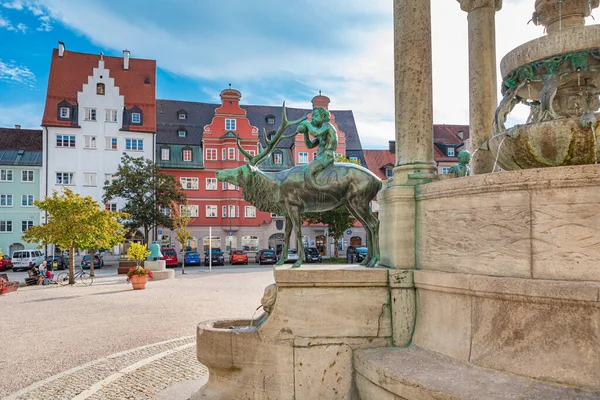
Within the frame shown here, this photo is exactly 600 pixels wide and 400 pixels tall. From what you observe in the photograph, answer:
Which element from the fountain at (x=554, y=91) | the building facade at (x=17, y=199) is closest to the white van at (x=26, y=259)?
the building facade at (x=17, y=199)

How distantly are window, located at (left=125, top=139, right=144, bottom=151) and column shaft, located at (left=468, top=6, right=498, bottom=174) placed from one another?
143 feet

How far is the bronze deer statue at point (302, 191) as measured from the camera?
18.2 feet

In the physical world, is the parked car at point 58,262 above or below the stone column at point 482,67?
below

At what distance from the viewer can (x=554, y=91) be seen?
5.17m

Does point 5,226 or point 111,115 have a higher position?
point 111,115

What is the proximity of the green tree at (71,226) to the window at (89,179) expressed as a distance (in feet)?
72.6

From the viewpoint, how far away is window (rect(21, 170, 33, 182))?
153 ft

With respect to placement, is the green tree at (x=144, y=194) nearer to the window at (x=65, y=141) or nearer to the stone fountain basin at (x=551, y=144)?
the window at (x=65, y=141)

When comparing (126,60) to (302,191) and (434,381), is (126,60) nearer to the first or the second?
(302,191)

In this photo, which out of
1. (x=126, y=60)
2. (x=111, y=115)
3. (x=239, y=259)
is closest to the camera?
(x=239, y=259)

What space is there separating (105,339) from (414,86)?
786 cm

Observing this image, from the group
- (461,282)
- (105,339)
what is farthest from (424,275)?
(105,339)

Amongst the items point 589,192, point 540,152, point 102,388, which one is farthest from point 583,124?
point 102,388

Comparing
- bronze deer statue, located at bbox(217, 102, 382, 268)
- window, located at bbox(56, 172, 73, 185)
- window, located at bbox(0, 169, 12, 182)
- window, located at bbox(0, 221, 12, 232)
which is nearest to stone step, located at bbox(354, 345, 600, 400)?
bronze deer statue, located at bbox(217, 102, 382, 268)
